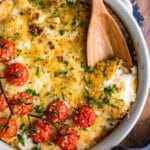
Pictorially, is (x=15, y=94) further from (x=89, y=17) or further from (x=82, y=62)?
(x=89, y=17)

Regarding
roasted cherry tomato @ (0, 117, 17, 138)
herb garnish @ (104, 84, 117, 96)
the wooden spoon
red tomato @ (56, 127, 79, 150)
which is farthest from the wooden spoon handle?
roasted cherry tomato @ (0, 117, 17, 138)

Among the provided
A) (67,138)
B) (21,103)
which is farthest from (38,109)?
(67,138)

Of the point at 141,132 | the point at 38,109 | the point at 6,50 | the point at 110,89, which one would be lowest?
the point at 141,132

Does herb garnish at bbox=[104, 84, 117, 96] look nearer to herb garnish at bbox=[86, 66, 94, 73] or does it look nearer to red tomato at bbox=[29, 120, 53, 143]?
herb garnish at bbox=[86, 66, 94, 73]

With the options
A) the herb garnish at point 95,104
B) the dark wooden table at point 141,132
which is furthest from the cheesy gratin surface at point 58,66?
the dark wooden table at point 141,132

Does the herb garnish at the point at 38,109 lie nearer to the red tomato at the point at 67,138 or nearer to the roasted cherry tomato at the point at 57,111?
the roasted cherry tomato at the point at 57,111

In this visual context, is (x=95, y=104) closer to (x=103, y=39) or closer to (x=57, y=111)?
(x=57, y=111)
